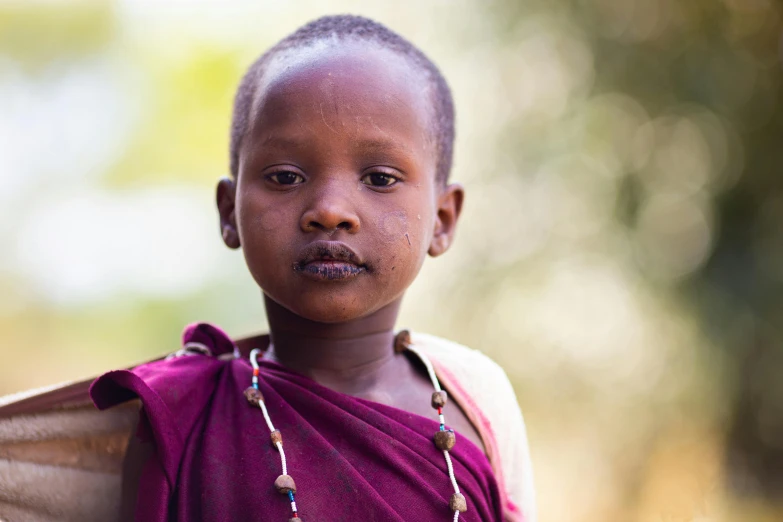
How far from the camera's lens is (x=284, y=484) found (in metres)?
1.22

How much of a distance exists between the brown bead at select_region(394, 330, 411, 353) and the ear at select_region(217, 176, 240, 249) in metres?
0.35

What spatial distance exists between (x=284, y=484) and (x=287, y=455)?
72 mm

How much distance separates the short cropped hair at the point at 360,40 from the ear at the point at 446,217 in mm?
33

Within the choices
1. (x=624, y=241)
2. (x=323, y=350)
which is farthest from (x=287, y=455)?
(x=624, y=241)

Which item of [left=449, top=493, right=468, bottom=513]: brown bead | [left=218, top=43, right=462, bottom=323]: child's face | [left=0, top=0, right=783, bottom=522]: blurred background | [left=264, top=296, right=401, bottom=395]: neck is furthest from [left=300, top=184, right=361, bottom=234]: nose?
[left=0, top=0, right=783, bottom=522]: blurred background

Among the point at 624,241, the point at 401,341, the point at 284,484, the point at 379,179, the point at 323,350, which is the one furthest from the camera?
the point at 624,241

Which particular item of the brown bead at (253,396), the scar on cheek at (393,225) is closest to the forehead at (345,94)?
the scar on cheek at (393,225)

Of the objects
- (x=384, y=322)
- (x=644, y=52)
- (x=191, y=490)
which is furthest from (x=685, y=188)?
(x=191, y=490)

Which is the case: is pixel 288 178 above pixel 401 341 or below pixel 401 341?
above

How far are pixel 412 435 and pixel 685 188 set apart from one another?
2584mm

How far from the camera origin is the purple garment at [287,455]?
4.05 ft

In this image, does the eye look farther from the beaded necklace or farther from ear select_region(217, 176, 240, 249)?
the beaded necklace

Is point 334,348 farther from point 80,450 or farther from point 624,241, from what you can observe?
point 624,241

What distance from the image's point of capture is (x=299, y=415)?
4.37 ft
